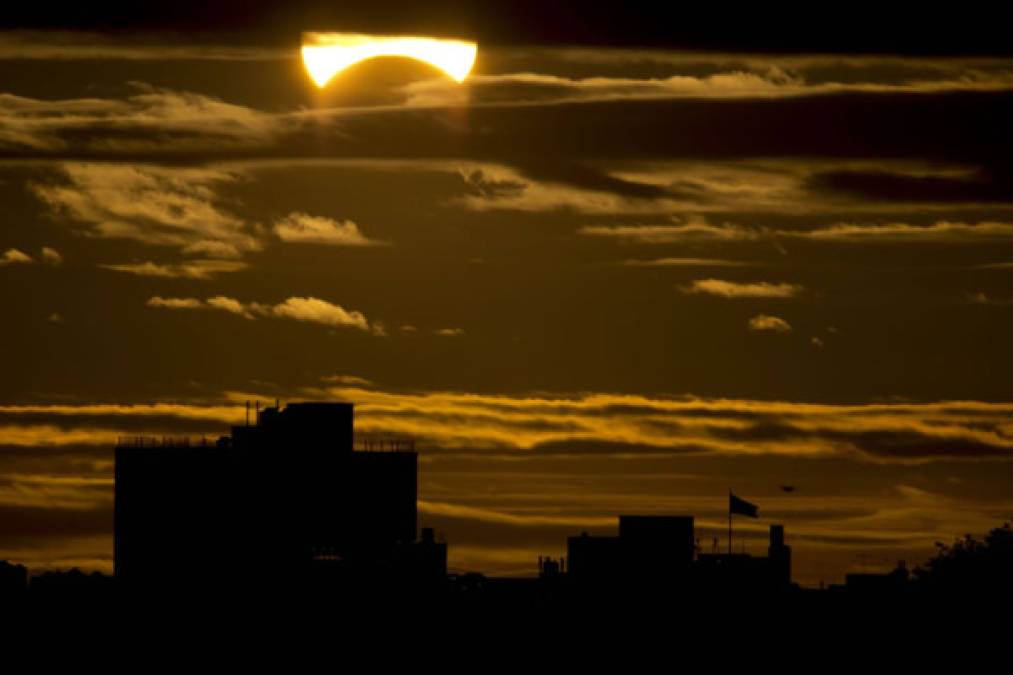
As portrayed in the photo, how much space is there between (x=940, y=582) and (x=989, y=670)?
122 ft

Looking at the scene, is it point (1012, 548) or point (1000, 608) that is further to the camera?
point (1012, 548)

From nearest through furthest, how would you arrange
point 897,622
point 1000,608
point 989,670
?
point 989,670 → point 1000,608 → point 897,622

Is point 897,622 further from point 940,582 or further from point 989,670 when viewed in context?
point 989,670

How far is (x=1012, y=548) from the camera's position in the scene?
7864 inches

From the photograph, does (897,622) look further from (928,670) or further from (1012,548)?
(928,670)

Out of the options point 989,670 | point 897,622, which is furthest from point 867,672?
point 989,670

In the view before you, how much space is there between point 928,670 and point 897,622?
80.6 ft

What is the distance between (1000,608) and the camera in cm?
17662

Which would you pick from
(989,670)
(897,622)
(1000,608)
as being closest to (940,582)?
(897,622)

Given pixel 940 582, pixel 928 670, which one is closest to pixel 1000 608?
pixel 928 670

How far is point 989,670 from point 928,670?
9245 mm

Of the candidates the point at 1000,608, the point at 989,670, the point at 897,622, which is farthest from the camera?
the point at 897,622

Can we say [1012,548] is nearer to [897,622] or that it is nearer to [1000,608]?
[897,622]

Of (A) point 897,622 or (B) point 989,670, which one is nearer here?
(B) point 989,670
